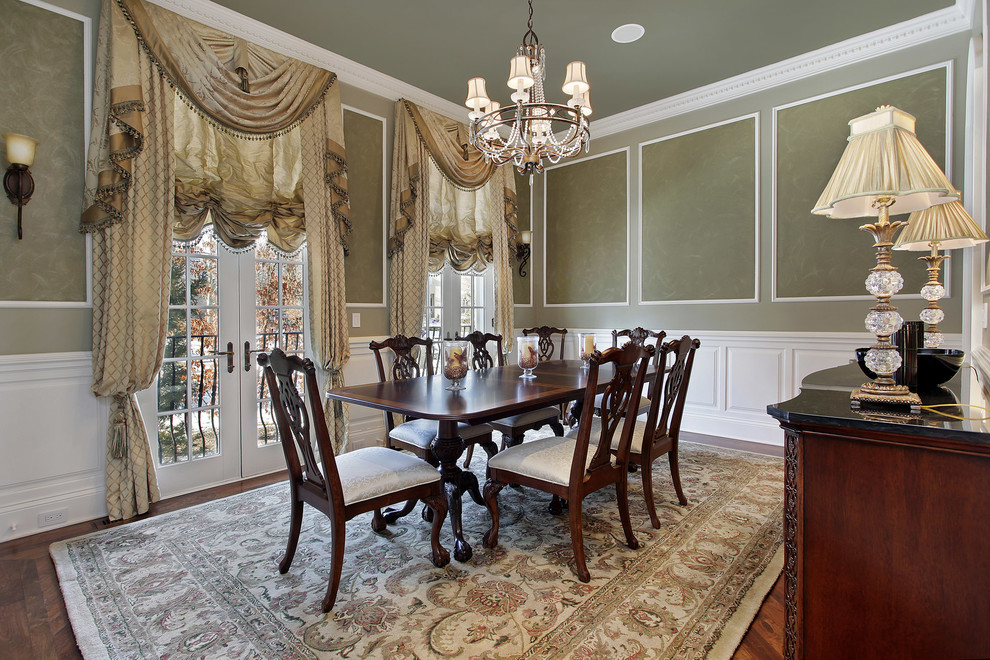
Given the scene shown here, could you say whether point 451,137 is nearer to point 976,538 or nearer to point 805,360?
point 805,360

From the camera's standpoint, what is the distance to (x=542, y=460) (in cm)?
222

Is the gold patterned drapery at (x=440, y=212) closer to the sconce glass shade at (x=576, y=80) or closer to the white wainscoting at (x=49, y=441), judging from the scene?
the sconce glass shade at (x=576, y=80)

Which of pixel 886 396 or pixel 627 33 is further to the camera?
pixel 627 33

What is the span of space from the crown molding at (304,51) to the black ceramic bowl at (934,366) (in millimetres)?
3998

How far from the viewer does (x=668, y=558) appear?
2236mm

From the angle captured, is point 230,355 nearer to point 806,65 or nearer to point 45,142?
point 45,142

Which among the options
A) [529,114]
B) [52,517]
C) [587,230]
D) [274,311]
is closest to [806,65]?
[587,230]

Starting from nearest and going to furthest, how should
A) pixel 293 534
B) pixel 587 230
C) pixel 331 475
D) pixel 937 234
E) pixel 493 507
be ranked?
pixel 331 475 < pixel 293 534 < pixel 937 234 < pixel 493 507 < pixel 587 230

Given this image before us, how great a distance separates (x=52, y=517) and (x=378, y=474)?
6.79 ft

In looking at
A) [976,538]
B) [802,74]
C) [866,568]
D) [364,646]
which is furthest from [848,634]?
[802,74]

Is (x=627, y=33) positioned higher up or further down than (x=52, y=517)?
higher up

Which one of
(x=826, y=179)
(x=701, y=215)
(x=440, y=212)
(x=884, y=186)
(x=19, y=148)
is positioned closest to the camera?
(x=884, y=186)

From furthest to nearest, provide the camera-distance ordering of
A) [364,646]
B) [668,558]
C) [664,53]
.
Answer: [664,53]
[668,558]
[364,646]

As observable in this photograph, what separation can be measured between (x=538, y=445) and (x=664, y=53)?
331 cm
